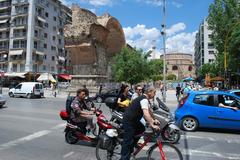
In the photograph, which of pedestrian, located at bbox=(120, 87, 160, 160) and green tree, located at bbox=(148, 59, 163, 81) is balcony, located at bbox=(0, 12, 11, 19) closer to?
green tree, located at bbox=(148, 59, 163, 81)

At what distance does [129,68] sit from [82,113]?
123 ft

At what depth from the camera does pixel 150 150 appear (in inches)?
221

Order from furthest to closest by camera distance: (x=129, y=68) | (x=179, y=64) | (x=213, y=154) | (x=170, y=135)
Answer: (x=179, y=64) → (x=129, y=68) → (x=170, y=135) → (x=213, y=154)

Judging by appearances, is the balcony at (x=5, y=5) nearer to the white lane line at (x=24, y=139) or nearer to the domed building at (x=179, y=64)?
the white lane line at (x=24, y=139)

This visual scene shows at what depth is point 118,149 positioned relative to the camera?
6.14m

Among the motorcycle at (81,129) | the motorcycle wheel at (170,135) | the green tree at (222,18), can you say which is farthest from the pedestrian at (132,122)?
the green tree at (222,18)

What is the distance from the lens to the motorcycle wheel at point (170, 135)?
28.0 feet

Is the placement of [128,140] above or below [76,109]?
below

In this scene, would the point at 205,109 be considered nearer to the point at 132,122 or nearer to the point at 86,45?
the point at 132,122

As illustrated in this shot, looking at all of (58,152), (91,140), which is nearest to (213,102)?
(91,140)

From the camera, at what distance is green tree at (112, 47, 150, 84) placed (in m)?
44.1

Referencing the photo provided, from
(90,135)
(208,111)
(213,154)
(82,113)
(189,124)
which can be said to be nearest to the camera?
(213,154)

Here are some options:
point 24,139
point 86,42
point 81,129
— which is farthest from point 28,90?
point 81,129

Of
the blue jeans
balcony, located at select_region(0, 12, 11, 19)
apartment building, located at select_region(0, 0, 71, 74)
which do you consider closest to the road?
the blue jeans
